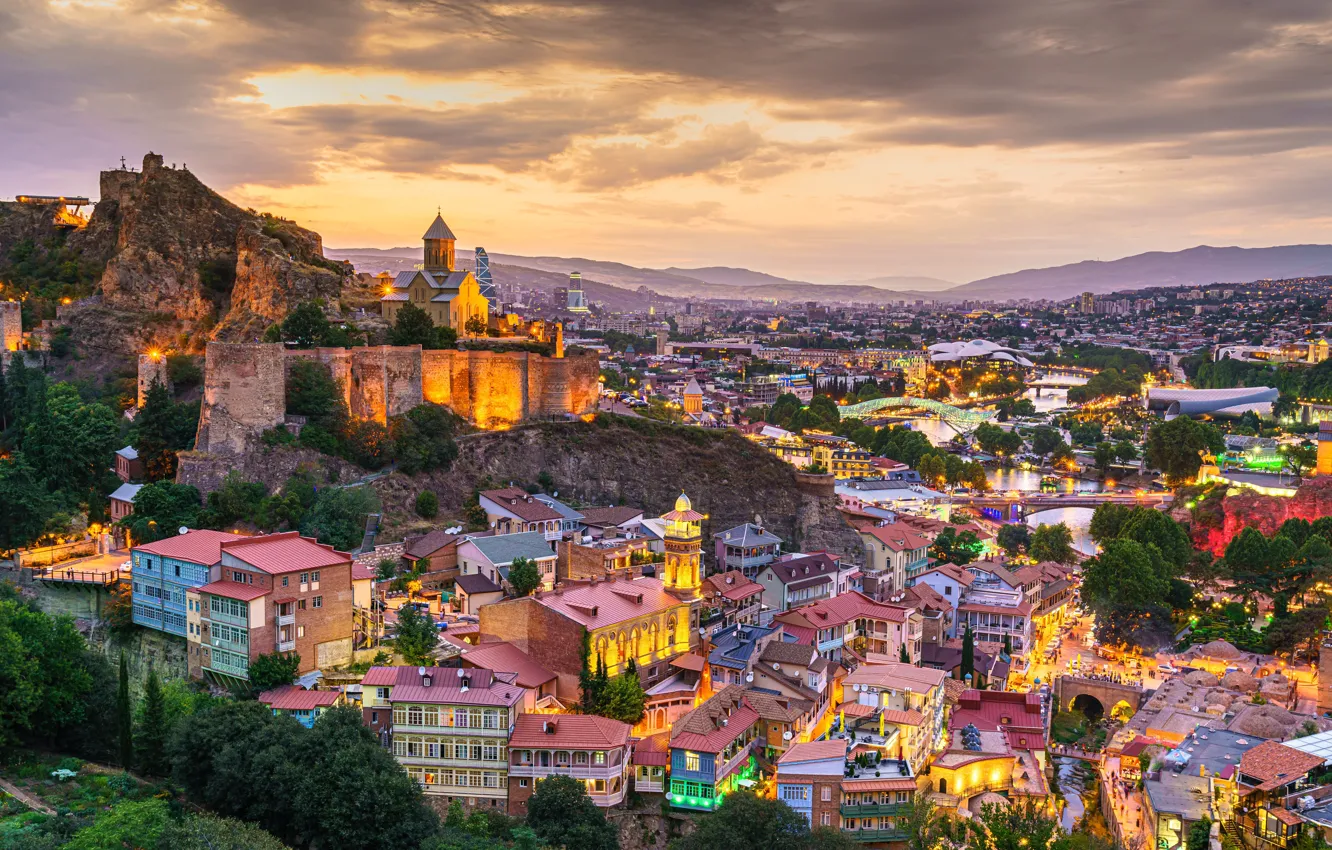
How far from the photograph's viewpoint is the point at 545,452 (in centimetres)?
3284

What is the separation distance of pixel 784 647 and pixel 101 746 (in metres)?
12.6

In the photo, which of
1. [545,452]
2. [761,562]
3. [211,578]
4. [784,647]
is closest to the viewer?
[211,578]

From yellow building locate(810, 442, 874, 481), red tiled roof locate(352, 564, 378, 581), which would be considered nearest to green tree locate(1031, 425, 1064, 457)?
yellow building locate(810, 442, 874, 481)

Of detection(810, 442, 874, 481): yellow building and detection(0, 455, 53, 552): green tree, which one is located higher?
detection(0, 455, 53, 552): green tree

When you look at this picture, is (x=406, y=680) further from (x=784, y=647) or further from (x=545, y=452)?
(x=545, y=452)

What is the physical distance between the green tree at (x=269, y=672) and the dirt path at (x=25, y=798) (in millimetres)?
3776

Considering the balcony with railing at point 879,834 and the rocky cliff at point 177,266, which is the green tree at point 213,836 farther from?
the rocky cliff at point 177,266

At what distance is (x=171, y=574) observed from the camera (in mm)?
20422

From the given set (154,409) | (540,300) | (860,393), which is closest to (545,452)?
(154,409)

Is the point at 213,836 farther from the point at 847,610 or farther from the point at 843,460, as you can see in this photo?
the point at 843,460

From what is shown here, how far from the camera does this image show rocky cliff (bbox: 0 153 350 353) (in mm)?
31594

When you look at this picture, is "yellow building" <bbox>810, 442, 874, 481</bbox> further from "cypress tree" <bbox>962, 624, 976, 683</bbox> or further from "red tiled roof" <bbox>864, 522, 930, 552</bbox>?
"cypress tree" <bbox>962, 624, 976, 683</bbox>

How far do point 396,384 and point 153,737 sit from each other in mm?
14054

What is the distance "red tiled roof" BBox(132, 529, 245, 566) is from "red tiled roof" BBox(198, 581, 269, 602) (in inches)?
16.0
